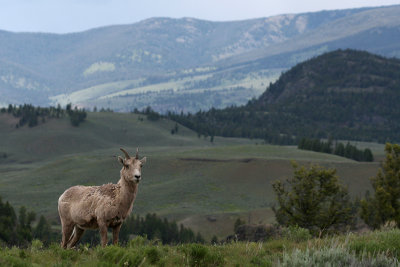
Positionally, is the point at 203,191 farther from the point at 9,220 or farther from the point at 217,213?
the point at 9,220

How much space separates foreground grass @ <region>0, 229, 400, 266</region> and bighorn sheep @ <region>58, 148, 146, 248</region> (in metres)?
0.86

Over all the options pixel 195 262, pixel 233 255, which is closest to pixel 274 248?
pixel 233 255

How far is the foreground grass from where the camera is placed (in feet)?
33.1

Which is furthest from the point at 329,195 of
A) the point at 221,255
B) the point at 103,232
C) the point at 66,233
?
the point at 221,255

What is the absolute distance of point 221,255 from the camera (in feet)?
38.6

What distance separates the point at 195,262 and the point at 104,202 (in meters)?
3.52

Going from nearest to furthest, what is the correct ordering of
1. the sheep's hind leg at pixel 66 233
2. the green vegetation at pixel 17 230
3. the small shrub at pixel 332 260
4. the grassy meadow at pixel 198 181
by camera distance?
the small shrub at pixel 332 260, the sheep's hind leg at pixel 66 233, the green vegetation at pixel 17 230, the grassy meadow at pixel 198 181

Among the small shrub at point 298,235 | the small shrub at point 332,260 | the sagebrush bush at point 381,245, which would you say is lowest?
the small shrub at point 298,235

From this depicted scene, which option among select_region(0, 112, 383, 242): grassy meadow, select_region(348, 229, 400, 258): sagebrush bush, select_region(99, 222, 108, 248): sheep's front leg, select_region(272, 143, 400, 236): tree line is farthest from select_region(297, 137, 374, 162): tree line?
select_region(99, 222, 108, 248): sheep's front leg

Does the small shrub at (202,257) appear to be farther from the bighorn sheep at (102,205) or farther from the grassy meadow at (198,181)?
the grassy meadow at (198,181)

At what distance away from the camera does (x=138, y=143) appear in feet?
652

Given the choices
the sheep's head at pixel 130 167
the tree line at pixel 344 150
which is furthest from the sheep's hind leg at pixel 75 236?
the tree line at pixel 344 150

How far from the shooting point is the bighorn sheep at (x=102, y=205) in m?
13.7

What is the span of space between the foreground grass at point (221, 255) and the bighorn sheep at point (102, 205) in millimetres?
865
